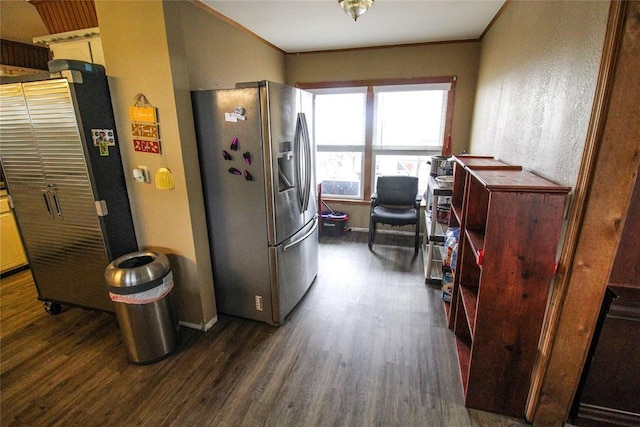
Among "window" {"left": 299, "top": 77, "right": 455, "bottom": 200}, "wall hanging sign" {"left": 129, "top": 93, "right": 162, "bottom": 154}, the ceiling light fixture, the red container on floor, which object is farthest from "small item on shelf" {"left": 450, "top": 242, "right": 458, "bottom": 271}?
"wall hanging sign" {"left": 129, "top": 93, "right": 162, "bottom": 154}

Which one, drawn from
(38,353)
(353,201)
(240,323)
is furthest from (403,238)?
(38,353)

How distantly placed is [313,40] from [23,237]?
339cm

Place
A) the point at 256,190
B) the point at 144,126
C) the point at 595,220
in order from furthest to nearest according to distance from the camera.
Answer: the point at 256,190, the point at 144,126, the point at 595,220

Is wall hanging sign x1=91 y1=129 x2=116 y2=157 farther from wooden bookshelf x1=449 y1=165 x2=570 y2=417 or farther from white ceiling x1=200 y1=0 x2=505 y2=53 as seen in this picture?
wooden bookshelf x1=449 y1=165 x2=570 y2=417

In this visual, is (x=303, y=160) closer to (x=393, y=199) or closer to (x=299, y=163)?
(x=299, y=163)

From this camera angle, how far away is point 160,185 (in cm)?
204

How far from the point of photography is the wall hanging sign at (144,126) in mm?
1978

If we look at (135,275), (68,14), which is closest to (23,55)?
(68,14)

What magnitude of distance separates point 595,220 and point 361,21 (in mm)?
2598

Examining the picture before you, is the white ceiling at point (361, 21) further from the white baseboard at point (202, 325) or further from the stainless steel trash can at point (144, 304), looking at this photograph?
the white baseboard at point (202, 325)

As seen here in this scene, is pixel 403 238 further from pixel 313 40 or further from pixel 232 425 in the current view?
pixel 232 425

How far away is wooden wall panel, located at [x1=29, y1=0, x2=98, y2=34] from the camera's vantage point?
2.11 m

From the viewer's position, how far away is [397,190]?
3.91 metres

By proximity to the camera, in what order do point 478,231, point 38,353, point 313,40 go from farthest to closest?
point 313,40
point 38,353
point 478,231
